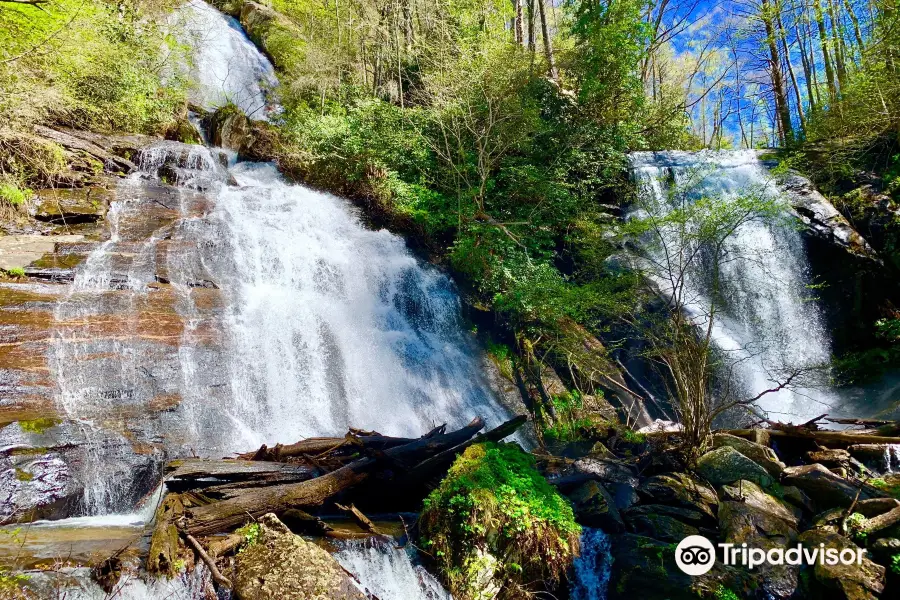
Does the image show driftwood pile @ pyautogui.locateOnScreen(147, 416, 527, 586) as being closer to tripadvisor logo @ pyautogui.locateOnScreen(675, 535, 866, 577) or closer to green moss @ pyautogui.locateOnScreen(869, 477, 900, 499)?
tripadvisor logo @ pyautogui.locateOnScreen(675, 535, 866, 577)

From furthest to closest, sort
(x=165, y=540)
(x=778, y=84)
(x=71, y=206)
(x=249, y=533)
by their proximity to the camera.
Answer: (x=778, y=84) < (x=71, y=206) < (x=249, y=533) < (x=165, y=540)

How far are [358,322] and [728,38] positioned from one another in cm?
2076

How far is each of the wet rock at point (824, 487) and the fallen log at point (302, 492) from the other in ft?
13.1

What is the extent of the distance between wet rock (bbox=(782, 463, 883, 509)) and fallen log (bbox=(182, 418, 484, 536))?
3999 millimetres

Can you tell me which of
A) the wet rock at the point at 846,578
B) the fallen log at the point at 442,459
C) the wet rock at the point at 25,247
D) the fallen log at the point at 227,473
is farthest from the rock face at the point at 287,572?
the wet rock at the point at 25,247

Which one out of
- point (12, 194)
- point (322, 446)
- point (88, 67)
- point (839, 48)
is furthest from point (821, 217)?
point (88, 67)

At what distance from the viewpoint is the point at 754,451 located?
641 centimetres

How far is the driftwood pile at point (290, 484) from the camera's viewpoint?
3914mm

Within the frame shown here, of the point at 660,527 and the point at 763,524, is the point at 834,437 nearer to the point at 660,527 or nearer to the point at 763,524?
the point at 763,524

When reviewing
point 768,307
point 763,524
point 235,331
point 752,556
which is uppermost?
point 235,331

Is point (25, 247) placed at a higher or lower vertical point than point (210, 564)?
higher

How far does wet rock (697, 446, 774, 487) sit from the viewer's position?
223 inches

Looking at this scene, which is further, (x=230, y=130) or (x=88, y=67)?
(x=230, y=130)

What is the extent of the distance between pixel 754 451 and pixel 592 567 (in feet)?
10.4
